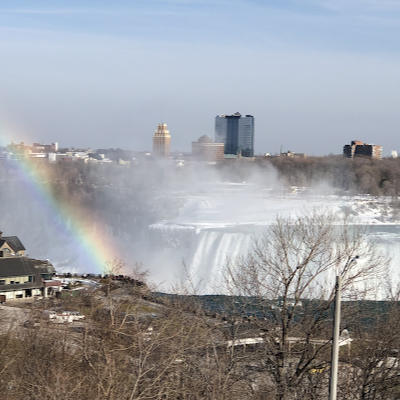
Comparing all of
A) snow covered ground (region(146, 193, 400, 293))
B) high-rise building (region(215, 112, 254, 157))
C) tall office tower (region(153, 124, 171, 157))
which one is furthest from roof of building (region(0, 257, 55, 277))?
high-rise building (region(215, 112, 254, 157))

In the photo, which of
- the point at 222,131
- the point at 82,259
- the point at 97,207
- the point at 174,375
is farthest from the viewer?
the point at 222,131

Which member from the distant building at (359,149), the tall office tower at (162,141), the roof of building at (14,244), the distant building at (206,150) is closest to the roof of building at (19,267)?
the roof of building at (14,244)

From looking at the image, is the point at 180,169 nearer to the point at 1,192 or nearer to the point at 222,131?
the point at 1,192

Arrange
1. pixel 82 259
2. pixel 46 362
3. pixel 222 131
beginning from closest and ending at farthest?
pixel 46 362 < pixel 82 259 < pixel 222 131

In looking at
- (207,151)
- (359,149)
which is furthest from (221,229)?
(359,149)

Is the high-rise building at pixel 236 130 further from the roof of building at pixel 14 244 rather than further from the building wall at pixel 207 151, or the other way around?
the roof of building at pixel 14 244

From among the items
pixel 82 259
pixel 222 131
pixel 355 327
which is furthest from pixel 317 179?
pixel 222 131

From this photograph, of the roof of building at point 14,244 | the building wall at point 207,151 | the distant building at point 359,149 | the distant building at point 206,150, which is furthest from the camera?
the distant building at point 359,149
